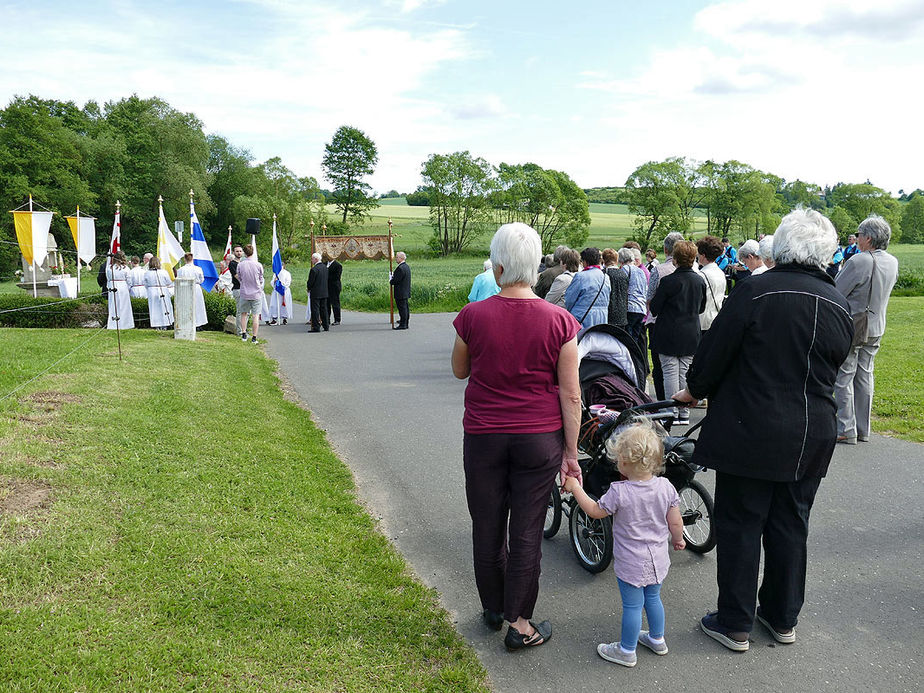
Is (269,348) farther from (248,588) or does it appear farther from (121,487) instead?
(248,588)

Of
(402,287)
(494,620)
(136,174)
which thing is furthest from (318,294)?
(136,174)

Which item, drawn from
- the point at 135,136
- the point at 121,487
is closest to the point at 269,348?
the point at 121,487

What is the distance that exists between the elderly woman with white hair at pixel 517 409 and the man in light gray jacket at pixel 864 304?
432cm

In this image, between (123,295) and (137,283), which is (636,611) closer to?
(123,295)

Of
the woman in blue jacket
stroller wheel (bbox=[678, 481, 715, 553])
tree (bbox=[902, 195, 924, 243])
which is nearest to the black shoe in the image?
stroller wheel (bbox=[678, 481, 715, 553])

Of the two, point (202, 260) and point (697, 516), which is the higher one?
point (202, 260)

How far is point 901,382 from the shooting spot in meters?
10.5

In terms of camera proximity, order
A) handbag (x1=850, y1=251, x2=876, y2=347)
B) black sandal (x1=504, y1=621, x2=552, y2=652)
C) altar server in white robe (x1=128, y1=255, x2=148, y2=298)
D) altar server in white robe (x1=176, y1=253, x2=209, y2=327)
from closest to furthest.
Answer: black sandal (x1=504, y1=621, x2=552, y2=652), handbag (x1=850, y1=251, x2=876, y2=347), altar server in white robe (x1=176, y1=253, x2=209, y2=327), altar server in white robe (x1=128, y1=255, x2=148, y2=298)

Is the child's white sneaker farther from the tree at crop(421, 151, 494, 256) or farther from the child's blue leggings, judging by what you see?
the tree at crop(421, 151, 494, 256)

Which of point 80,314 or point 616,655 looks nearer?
point 616,655

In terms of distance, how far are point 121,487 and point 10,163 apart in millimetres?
62504

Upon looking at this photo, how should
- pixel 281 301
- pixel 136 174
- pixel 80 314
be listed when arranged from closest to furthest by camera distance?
pixel 80 314 → pixel 281 301 → pixel 136 174

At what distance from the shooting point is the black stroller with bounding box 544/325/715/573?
4.41 m

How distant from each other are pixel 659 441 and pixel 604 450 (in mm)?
824
